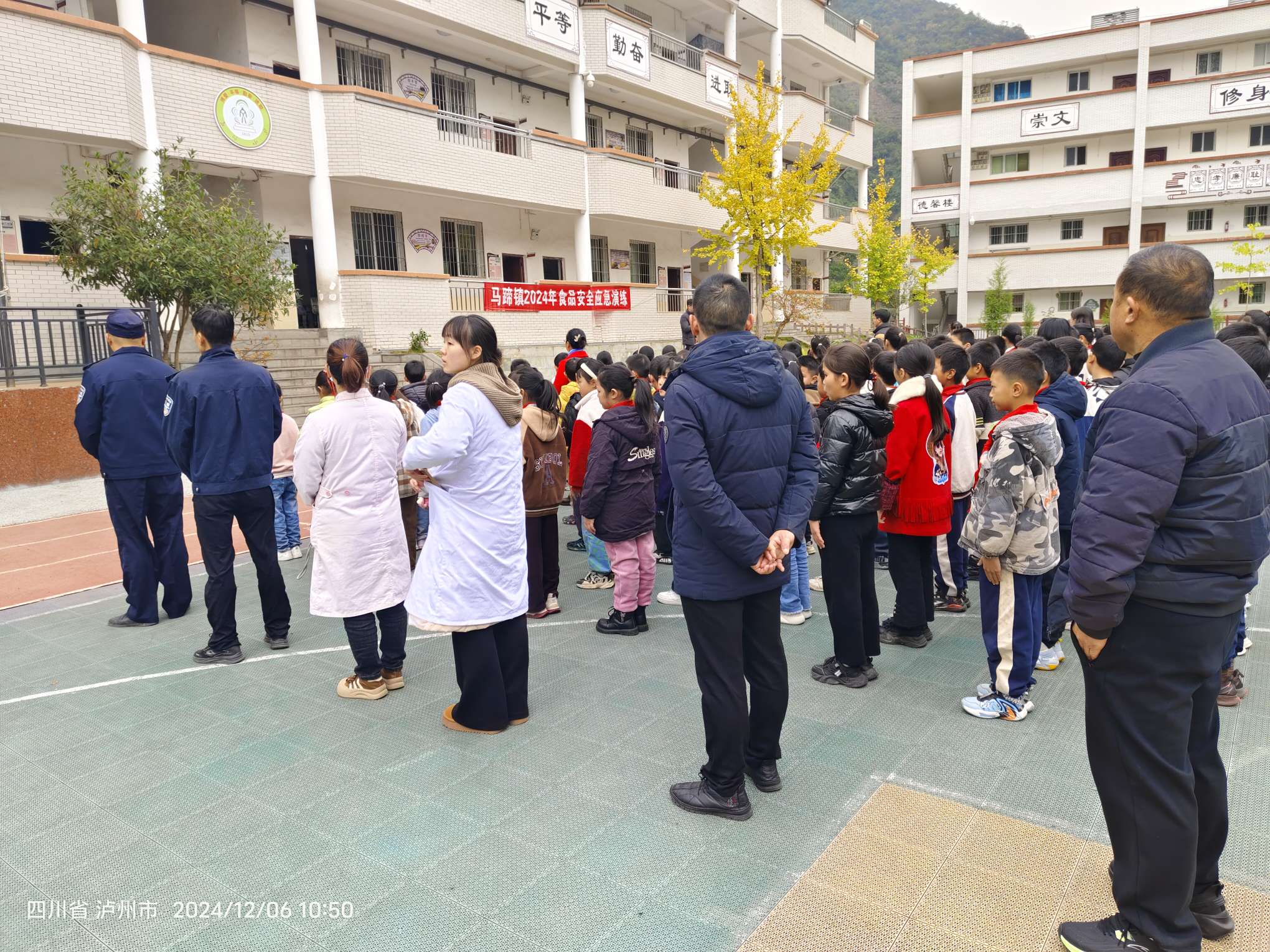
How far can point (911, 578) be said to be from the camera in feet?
16.8

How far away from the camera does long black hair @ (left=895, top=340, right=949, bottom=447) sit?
4812mm

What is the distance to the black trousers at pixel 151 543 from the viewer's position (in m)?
5.93

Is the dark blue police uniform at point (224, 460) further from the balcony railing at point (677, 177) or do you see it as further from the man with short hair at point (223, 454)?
the balcony railing at point (677, 177)

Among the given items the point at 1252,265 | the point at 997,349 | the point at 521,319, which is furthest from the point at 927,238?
the point at 997,349

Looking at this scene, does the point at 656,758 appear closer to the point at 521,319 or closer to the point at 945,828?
the point at 945,828

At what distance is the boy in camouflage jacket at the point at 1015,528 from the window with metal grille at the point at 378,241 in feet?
53.9

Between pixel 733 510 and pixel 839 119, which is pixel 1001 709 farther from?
pixel 839 119

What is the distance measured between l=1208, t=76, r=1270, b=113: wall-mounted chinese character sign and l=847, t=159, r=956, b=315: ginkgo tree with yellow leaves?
34.9 ft

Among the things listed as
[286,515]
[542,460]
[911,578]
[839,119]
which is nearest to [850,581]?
[911,578]

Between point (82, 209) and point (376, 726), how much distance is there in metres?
9.50

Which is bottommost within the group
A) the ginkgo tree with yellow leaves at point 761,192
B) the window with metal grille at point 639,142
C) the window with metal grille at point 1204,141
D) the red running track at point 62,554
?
the red running track at point 62,554

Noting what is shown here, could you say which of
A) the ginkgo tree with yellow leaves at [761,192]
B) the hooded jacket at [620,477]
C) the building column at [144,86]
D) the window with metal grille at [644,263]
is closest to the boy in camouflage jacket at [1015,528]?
the hooded jacket at [620,477]

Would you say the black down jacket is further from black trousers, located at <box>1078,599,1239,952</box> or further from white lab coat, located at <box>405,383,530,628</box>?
black trousers, located at <box>1078,599,1239,952</box>

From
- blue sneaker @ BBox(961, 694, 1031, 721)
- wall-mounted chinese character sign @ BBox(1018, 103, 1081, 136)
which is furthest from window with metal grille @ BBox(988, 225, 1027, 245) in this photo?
blue sneaker @ BBox(961, 694, 1031, 721)
